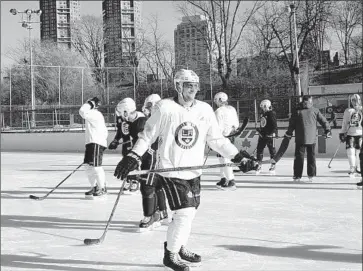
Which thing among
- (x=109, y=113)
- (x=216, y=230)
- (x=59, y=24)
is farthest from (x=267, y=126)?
(x=59, y=24)

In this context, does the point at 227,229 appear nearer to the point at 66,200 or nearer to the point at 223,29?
the point at 66,200

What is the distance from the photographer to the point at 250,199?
594 cm

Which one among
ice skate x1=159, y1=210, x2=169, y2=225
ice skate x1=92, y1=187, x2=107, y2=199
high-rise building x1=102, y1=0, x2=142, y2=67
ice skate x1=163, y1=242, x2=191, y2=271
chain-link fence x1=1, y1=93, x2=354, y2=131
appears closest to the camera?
ice skate x1=163, y1=242, x2=191, y2=271

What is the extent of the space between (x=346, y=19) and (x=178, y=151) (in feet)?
71.8

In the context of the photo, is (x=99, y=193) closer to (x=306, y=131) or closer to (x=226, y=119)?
(x=226, y=119)

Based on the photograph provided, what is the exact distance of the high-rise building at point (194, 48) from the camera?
65.8ft

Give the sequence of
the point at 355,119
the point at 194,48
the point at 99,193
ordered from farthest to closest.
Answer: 1. the point at 194,48
2. the point at 355,119
3. the point at 99,193

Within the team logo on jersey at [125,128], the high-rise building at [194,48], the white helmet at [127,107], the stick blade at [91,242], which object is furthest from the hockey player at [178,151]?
the high-rise building at [194,48]

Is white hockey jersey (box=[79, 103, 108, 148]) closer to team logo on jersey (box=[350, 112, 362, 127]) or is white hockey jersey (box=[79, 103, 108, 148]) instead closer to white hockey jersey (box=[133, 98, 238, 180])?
white hockey jersey (box=[133, 98, 238, 180])

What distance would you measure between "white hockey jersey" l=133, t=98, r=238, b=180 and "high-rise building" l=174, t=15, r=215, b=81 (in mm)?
16818

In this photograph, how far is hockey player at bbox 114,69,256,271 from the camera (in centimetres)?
307

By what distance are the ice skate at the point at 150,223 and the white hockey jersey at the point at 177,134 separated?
1211mm

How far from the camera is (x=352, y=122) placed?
746cm

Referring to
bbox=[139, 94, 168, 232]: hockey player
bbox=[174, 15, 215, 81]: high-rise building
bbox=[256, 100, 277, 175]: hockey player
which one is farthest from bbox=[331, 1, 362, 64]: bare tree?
bbox=[139, 94, 168, 232]: hockey player
